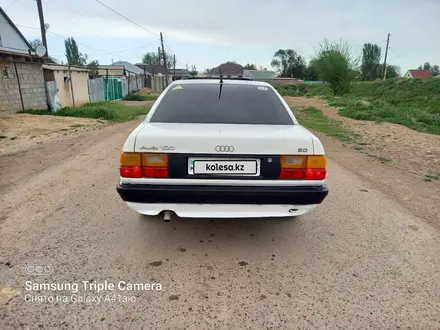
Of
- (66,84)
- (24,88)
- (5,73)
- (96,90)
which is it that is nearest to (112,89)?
(96,90)

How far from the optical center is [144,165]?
259 centimetres

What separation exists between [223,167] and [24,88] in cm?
1441

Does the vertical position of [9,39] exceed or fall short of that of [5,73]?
it exceeds it

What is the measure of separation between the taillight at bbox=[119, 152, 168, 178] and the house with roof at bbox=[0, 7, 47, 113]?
41.4 feet

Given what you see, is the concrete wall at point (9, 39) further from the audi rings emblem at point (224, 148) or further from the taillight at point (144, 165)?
the audi rings emblem at point (224, 148)

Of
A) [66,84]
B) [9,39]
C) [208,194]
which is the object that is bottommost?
[208,194]

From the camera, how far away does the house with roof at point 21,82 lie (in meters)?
12.5

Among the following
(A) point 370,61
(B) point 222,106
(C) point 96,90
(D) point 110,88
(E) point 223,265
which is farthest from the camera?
(A) point 370,61

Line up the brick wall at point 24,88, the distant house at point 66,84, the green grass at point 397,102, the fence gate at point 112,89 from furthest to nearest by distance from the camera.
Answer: the fence gate at point 112,89
the distant house at point 66,84
the green grass at point 397,102
the brick wall at point 24,88

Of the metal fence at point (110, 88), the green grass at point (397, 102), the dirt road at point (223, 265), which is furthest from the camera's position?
the metal fence at point (110, 88)

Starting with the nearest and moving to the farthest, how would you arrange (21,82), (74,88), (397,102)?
(21,82), (74,88), (397,102)

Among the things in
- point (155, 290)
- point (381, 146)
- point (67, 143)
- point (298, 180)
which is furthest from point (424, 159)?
point (67, 143)

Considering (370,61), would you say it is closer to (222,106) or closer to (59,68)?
(59,68)

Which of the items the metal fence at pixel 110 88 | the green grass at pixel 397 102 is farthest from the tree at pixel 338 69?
the metal fence at pixel 110 88
